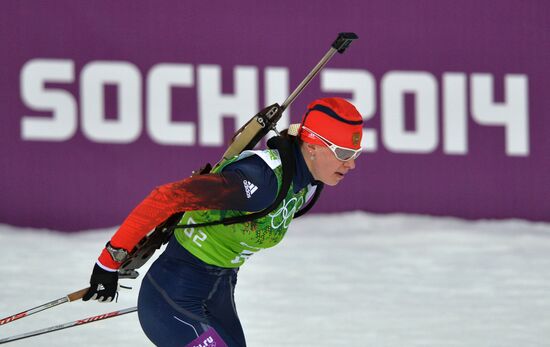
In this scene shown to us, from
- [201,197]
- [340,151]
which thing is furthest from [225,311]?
[340,151]

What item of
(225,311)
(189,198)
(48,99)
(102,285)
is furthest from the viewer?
(48,99)

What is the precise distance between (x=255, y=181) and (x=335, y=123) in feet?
1.41

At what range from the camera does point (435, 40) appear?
346 inches

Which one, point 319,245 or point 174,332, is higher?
point 174,332

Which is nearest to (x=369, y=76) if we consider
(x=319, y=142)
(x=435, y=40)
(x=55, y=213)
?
(x=435, y=40)

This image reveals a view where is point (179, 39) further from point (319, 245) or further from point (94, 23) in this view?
point (319, 245)

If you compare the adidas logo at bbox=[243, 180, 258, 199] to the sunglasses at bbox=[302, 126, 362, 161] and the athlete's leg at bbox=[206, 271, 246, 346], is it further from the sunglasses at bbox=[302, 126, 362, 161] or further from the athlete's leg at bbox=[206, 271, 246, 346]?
the athlete's leg at bbox=[206, 271, 246, 346]

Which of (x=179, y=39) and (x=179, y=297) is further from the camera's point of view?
(x=179, y=39)

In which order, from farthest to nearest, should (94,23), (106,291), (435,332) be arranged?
(94,23)
(435,332)
(106,291)

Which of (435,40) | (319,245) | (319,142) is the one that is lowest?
(319,245)

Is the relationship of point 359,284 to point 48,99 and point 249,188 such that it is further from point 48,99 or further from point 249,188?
point 249,188

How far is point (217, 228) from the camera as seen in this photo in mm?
4230

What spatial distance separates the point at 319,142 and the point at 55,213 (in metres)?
4.73

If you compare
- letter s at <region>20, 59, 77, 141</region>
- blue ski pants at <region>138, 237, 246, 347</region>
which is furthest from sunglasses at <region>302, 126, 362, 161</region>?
letter s at <region>20, 59, 77, 141</region>
